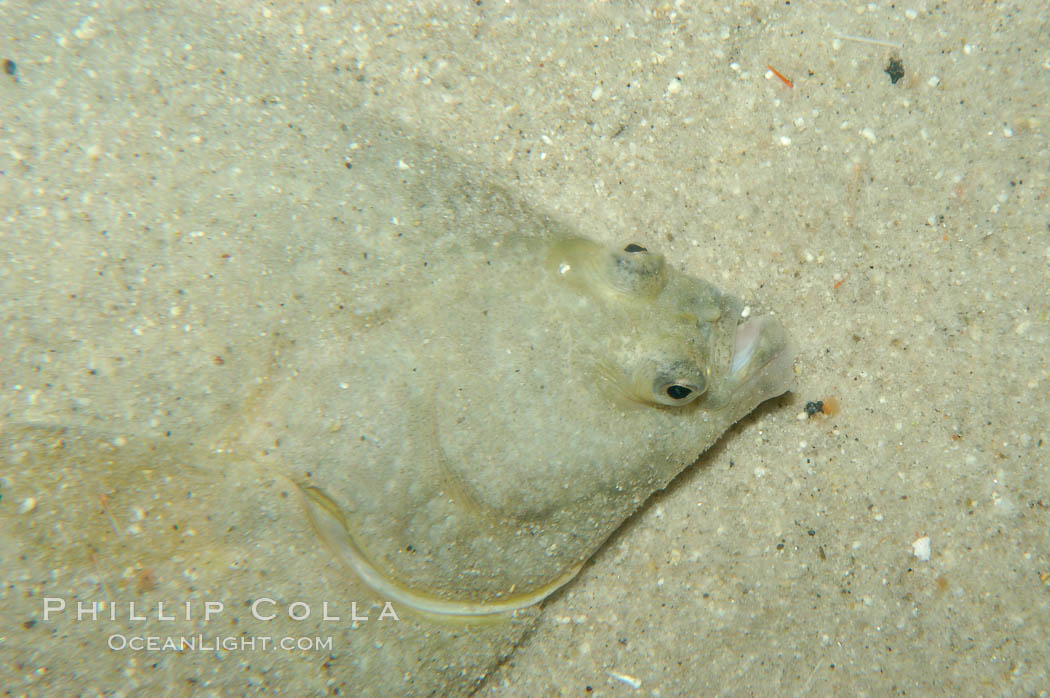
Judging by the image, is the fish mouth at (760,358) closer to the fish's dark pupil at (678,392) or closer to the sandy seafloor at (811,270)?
the fish's dark pupil at (678,392)

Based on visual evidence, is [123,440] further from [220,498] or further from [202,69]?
[202,69]

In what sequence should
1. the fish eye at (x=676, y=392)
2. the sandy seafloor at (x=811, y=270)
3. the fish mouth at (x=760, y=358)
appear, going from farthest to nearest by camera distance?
the sandy seafloor at (x=811, y=270) < the fish mouth at (x=760, y=358) < the fish eye at (x=676, y=392)

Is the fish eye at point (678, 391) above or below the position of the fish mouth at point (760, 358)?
below

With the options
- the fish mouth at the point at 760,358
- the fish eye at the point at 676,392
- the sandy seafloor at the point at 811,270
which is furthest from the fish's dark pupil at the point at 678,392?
the sandy seafloor at the point at 811,270

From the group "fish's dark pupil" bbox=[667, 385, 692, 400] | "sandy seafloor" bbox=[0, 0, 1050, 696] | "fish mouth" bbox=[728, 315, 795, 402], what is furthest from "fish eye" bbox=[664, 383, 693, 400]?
"sandy seafloor" bbox=[0, 0, 1050, 696]

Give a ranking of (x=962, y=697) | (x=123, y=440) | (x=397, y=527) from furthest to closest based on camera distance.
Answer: (x=962, y=697)
(x=397, y=527)
(x=123, y=440)

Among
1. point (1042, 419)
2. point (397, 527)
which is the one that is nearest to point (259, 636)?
point (397, 527)
